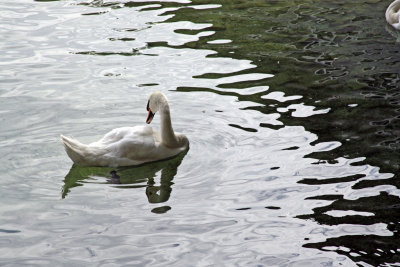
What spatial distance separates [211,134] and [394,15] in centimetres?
555

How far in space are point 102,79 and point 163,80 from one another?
0.91m

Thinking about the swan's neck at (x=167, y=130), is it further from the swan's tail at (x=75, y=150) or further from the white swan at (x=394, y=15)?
the white swan at (x=394, y=15)

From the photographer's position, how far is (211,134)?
8180mm

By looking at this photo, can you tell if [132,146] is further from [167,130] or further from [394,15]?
[394,15]

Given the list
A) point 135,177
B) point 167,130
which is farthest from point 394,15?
point 135,177

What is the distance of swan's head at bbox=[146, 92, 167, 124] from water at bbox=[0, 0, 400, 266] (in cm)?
55

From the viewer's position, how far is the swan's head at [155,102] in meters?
7.75

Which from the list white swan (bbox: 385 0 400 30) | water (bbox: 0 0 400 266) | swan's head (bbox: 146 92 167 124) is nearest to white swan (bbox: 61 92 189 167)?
swan's head (bbox: 146 92 167 124)

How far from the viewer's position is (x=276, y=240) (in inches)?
230

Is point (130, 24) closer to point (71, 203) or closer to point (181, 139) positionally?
point (181, 139)

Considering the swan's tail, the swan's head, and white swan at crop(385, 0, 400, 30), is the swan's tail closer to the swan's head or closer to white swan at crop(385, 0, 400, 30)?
the swan's head

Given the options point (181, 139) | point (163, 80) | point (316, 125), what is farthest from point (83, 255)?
point (163, 80)

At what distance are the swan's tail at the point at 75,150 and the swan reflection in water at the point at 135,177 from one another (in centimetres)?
18

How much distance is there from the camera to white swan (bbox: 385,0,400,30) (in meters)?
12.0
